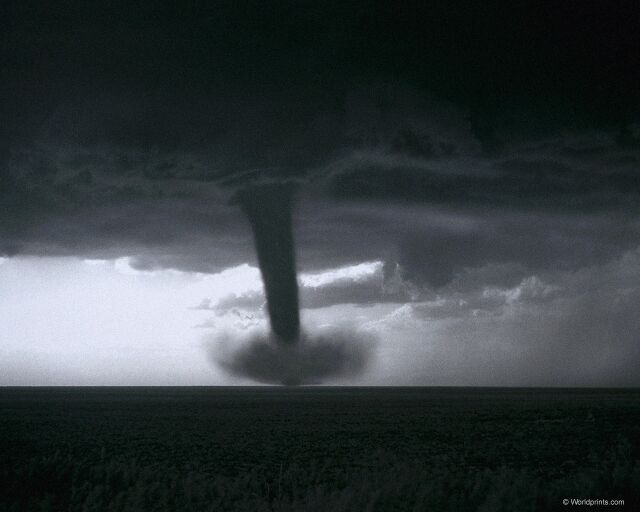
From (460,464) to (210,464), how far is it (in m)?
10.4

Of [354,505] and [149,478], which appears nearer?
[354,505]

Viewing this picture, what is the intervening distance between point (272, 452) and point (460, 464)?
9.99 meters

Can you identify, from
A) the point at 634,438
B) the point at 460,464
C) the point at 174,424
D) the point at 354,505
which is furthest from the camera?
the point at 174,424

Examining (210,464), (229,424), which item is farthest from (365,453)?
(229,424)

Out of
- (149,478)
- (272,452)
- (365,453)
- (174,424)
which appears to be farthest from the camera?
(174,424)

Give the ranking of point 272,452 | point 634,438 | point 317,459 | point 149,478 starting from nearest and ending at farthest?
point 149,478, point 317,459, point 272,452, point 634,438

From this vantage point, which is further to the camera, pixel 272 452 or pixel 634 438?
pixel 634 438

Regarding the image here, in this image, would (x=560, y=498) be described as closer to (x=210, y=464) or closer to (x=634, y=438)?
(x=210, y=464)

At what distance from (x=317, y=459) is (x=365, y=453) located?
2933 mm

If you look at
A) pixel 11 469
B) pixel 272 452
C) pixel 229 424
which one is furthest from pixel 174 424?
pixel 11 469

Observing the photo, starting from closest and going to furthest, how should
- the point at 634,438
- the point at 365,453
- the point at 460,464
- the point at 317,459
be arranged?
the point at 460,464 → the point at 317,459 → the point at 365,453 → the point at 634,438

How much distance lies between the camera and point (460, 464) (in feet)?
79.5

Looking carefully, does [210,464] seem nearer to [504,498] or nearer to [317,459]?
[317,459]

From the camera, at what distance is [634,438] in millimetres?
33438
